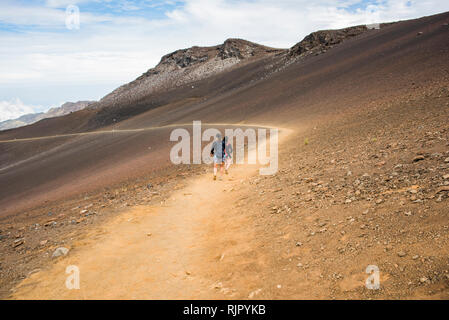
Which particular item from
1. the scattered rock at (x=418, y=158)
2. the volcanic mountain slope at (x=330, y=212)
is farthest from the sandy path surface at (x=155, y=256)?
the scattered rock at (x=418, y=158)

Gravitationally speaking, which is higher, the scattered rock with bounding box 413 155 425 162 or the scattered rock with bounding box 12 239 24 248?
the scattered rock with bounding box 413 155 425 162

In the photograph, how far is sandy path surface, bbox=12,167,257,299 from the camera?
4.52 m

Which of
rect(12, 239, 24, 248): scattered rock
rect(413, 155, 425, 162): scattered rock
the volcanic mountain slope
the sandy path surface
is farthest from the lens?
rect(12, 239, 24, 248): scattered rock

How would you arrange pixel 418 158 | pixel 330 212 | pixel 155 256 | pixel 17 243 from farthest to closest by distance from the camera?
1. pixel 17 243
2. pixel 418 158
3. pixel 155 256
4. pixel 330 212

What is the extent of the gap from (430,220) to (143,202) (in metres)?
7.36

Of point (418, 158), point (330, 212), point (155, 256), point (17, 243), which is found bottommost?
point (17, 243)

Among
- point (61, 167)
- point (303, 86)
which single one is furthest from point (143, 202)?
point (303, 86)

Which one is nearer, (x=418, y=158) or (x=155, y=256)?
(x=155, y=256)

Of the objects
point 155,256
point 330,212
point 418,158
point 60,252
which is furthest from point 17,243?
point 418,158

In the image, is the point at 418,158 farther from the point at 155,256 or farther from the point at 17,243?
the point at 17,243

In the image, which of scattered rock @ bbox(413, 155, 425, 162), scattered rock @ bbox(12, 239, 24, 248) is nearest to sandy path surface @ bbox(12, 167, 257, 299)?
scattered rock @ bbox(12, 239, 24, 248)

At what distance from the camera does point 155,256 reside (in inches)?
222

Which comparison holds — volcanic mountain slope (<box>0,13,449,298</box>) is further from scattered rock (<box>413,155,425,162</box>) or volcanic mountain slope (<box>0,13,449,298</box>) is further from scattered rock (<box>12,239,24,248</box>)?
scattered rock (<box>12,239,24,248</box>)
